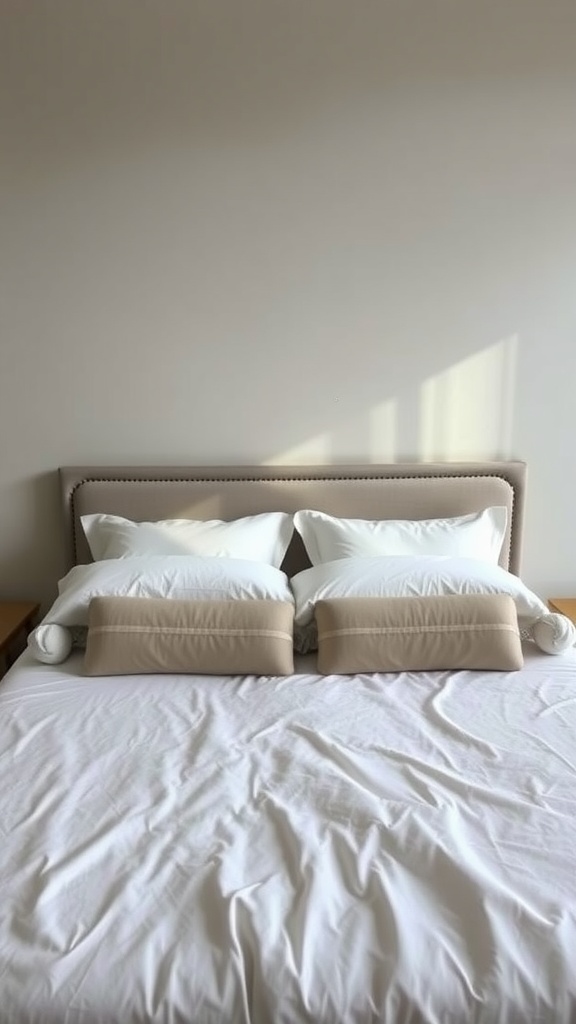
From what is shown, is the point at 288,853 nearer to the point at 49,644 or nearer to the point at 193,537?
the point at 49,644

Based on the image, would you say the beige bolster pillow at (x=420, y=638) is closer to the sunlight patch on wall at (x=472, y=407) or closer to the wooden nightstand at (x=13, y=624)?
the sunlight patch on wall at (x=472, y=407)

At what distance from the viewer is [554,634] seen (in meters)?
2.22

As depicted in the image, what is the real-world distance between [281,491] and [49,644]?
893 mm

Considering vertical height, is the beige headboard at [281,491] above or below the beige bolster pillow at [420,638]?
above

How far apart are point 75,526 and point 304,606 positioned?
2.97 ft

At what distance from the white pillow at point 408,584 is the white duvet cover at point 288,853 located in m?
0.24

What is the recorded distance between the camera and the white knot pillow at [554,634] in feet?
7.28

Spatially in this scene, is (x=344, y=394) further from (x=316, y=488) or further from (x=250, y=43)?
(x=250, y=43)

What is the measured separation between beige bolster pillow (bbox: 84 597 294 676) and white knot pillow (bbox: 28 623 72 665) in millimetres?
113

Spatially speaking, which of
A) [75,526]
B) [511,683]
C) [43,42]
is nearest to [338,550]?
[511,683]

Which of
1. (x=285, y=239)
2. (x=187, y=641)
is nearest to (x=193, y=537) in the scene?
(x=187, y=641)

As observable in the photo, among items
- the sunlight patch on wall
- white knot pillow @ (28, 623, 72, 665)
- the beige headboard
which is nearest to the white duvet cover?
white knot pillow @ (28, 623, 72, 665)

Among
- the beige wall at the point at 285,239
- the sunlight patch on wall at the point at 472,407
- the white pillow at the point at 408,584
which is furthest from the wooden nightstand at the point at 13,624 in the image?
the sunlight patch on wall at the point at 472,407

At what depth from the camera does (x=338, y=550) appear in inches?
97.1
